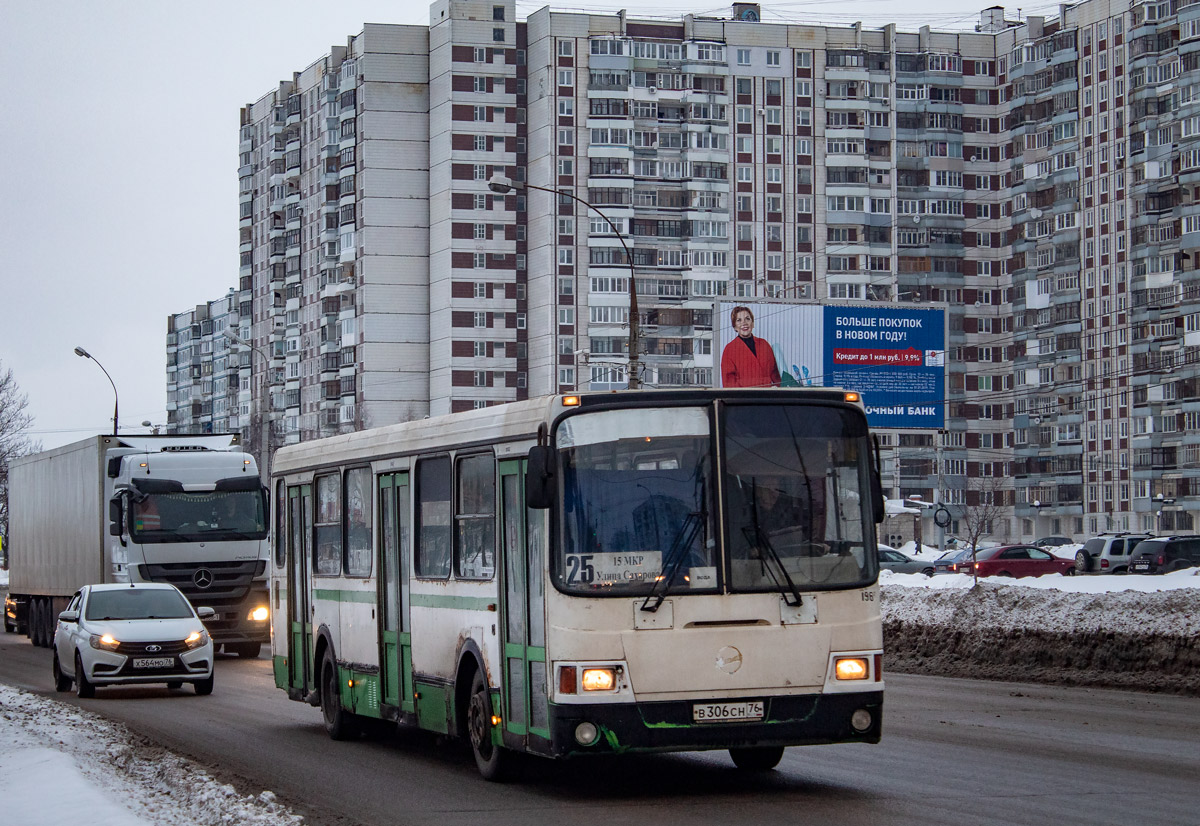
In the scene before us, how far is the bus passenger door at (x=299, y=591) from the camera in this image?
54.1ft

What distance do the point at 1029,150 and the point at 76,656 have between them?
357ft

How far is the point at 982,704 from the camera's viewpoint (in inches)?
712

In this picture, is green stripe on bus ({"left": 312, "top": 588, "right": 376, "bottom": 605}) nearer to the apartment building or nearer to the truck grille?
the truck grille

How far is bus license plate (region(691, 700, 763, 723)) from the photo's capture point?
10445 mm

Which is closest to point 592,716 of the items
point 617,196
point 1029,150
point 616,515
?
point 616,515

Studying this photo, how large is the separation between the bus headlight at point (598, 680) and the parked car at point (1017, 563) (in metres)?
46.3

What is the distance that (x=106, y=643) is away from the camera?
73.4 ft

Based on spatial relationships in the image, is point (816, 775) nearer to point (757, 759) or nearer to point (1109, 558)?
point (757, 759)

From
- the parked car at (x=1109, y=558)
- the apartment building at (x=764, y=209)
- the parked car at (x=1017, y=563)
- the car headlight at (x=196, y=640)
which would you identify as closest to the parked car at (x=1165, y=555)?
the parked car at (x=1017, y=563)

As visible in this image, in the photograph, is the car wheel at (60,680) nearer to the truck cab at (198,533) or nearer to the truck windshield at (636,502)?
the truck cab at (198,533)

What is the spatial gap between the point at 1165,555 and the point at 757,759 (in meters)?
44.2

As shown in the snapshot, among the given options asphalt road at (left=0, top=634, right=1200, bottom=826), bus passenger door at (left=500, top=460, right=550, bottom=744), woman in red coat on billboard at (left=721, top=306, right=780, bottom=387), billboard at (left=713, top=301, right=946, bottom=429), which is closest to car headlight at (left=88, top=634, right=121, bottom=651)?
asphalt road at (left=0, top=634, right=1200, bottom=826)

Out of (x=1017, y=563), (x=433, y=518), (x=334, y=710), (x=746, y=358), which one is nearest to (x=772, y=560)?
(x=433, y=518)

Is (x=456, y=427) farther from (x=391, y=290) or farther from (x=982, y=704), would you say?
(x=391, y=290)
